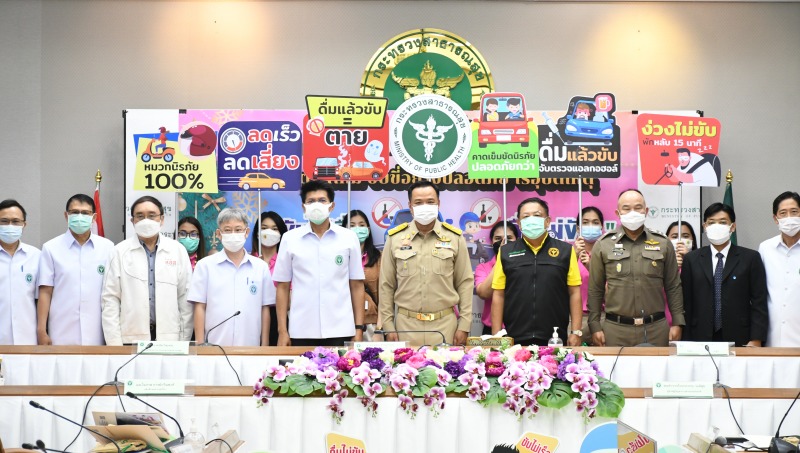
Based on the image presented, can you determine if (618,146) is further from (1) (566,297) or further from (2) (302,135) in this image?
(2) (302,135)

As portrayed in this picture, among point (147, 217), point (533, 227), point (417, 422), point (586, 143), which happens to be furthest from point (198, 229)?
point (417, 422)

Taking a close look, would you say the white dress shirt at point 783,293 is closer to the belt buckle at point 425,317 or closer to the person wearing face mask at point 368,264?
the belt buckle at point 425,317

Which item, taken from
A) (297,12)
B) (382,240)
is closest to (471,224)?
(382,240)

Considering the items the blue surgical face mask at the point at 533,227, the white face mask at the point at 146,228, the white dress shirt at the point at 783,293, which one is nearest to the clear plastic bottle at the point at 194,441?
the white face mask at the point at 146,228

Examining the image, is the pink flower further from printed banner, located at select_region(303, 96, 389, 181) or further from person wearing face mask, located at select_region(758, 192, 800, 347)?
printed banner, located at select_region(303, 96, 389, 181)

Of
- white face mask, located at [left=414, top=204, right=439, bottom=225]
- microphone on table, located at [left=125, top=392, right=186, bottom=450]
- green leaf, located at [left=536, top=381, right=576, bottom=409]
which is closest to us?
microphone on table, located at [left=125, top=392, right=186, bottom=450]

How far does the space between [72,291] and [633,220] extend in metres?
3.61

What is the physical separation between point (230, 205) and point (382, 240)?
128 cm

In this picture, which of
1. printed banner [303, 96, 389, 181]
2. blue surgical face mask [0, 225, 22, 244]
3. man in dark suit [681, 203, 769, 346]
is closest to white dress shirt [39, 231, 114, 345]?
blue surgical face mask [0, 225, 22, 244]

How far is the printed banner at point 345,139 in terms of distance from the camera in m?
5.64

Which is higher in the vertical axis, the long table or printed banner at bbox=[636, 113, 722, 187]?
printed banner at bbox=[636, 113, 722, 187]

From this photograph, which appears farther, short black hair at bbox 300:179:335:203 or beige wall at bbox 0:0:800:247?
beige wall at bbox 0:0:800:247

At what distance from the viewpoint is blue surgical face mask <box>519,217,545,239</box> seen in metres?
4.89

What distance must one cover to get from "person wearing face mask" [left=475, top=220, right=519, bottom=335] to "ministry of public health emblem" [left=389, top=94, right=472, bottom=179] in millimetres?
663
